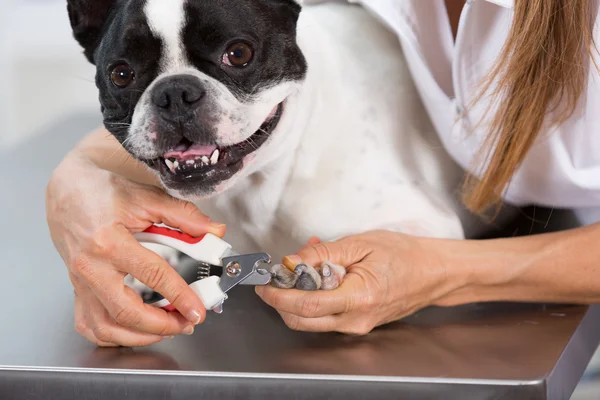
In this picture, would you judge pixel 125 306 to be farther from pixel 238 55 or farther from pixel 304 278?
pixel 238 55

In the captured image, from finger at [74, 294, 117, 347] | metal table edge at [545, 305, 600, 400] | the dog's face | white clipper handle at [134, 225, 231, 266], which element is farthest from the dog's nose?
metal table edge at [545, 305, 600, 400]

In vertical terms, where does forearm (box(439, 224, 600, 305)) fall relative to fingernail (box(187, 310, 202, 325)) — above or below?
above

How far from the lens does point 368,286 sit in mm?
927

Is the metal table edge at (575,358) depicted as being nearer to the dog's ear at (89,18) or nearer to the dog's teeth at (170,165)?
the dog's teeth at (170,165)

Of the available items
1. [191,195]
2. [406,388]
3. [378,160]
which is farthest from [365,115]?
[406,388]

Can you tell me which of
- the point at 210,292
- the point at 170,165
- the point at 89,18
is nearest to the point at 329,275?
the point at 210,292

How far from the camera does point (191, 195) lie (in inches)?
38.3

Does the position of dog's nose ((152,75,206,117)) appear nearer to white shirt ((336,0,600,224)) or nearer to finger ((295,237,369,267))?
finger ((295,237,369,267))

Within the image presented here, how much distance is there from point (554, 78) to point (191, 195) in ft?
1.53

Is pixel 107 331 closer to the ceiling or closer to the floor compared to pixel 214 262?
closer to the floor

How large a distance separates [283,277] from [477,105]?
0.41 metres

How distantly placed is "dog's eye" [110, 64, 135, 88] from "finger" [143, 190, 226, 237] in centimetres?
15

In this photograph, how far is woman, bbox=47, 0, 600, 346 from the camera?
3.02 ft

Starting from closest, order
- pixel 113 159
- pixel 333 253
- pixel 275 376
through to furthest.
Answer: pixel 275 376, pixel 333 253, pixel 113 159
